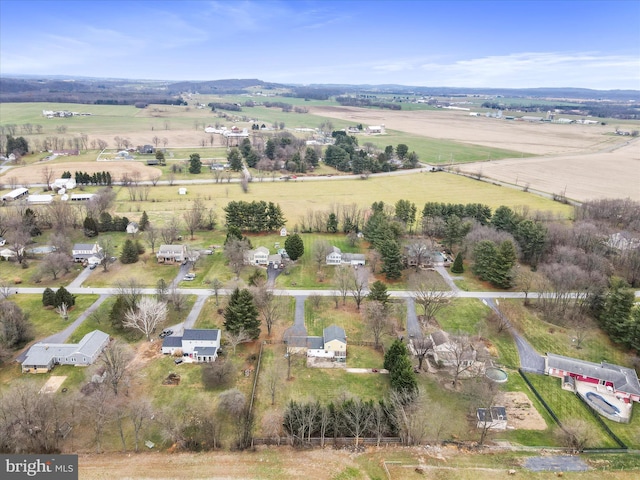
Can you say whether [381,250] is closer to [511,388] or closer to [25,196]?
[511,388]

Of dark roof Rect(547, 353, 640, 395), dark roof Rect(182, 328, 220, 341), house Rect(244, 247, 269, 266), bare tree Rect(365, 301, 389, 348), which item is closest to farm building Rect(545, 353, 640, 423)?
dark roof Rect(547, 353, 640, 395)

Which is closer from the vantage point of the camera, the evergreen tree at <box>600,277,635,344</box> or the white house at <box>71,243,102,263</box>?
the evergreen tree at <box>600,277,635,344</box>

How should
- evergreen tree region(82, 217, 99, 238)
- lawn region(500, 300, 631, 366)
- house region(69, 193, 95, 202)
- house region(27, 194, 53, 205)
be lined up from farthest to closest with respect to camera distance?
house region(69, 193, 95, 202) → house region(27, 194, 53, 205) → evergreen tree region(82, 217, 99, 238) → lawn region(500, 300, 631, 366)

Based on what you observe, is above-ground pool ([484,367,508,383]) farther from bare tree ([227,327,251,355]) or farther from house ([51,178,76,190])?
house ([51,178,76,190])

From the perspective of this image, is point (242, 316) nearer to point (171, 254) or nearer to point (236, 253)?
point (236, 253)

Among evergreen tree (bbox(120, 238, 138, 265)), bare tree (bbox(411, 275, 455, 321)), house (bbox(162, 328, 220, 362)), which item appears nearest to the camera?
house (bbox(162, 328, 220, 362))

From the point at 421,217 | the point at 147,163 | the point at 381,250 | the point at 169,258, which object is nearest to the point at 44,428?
the point at 169,258

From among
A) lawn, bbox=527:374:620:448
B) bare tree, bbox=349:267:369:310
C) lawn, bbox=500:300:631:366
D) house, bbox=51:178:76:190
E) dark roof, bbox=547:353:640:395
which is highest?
house, bbox=51:178:76:190

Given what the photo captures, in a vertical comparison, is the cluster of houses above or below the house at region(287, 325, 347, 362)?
above
